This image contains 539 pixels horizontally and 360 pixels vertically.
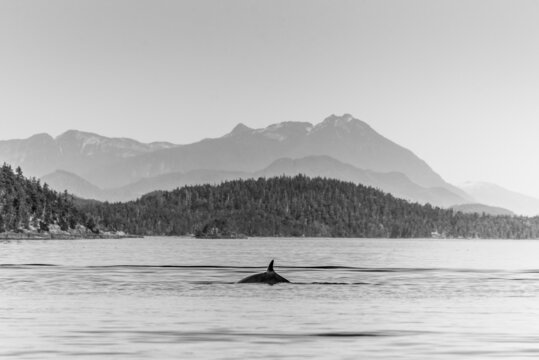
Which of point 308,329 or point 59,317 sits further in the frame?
point 59,317

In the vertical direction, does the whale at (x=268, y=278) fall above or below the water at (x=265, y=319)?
above

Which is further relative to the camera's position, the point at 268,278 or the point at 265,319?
the point at 268,278

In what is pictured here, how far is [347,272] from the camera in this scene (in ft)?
405

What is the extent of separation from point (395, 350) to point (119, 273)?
249ft

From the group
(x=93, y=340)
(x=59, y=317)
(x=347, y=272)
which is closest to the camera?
(x=93, y=340)

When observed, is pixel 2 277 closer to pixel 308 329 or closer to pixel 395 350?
pixel 308 329

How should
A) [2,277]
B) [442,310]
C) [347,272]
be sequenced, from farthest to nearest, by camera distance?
[347,272] → [2,277] → [442,310]

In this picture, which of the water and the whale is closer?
the water

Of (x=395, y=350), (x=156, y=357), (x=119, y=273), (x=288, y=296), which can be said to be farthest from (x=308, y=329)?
(x=119, y=273)

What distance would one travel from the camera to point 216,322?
5503 cm

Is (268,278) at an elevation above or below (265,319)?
above

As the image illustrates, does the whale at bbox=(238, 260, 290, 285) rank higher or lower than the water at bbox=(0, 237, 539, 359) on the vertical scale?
higher

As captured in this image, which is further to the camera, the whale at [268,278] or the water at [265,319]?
the whale at [268,278]

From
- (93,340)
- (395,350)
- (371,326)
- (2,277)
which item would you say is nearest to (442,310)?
(371,326)
